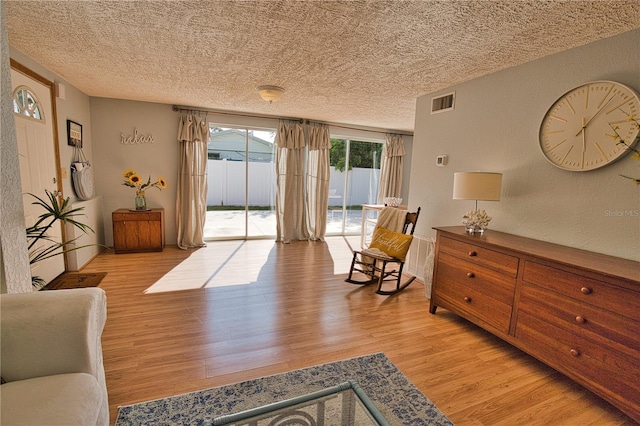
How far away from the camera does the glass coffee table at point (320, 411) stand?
3.71ft

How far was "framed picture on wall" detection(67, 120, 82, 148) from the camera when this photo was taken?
11.8 feet

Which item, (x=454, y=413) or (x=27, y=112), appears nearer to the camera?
(x=454, y=413)

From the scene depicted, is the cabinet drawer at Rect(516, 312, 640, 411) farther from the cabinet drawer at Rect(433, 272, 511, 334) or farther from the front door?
the front door

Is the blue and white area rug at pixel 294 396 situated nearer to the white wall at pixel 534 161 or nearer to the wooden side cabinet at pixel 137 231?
the white wall at pixel 534 161

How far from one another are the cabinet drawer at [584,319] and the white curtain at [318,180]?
12.8 ft

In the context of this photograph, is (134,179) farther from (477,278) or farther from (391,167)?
(391,167)

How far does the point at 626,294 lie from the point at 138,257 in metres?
4.95

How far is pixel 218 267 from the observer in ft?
12.8


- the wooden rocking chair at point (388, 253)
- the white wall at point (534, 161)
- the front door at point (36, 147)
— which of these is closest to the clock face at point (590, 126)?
the white wall at point (534, 161)

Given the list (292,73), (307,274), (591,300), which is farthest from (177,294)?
(591,300)

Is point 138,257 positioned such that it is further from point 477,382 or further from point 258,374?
point 477,382

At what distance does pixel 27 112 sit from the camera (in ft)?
9.11

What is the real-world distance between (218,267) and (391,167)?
4.01 meters

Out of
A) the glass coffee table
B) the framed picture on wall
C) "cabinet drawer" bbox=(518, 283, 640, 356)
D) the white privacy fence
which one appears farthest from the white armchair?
the white privacy fence
